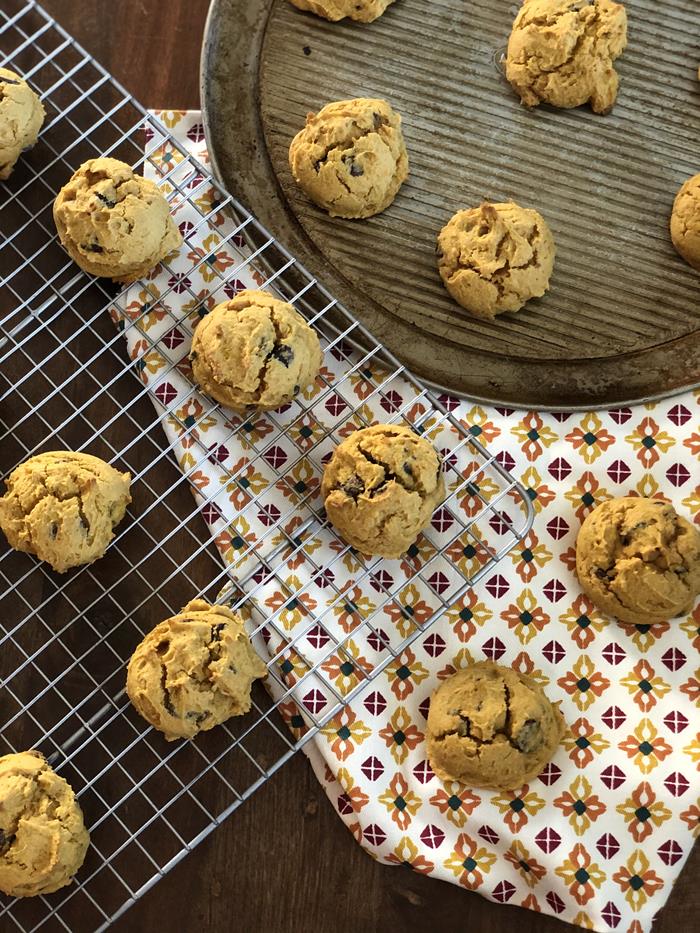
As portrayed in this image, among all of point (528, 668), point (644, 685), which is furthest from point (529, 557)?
point (644, 685)

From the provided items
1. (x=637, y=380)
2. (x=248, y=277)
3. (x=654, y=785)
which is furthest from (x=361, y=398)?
(x=654, y=785)

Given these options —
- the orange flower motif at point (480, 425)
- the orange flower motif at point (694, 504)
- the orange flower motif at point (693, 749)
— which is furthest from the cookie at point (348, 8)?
the orange flower motif at point (693, 749)

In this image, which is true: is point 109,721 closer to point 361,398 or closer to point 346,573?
point 346,573

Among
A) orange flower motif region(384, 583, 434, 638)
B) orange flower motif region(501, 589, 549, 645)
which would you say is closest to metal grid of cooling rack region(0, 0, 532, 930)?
orange flower motif region(384, 583, 434, 638)

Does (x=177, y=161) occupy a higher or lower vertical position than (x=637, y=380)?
higher

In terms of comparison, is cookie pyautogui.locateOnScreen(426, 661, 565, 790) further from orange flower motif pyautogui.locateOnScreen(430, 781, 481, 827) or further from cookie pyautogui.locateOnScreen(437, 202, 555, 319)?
cookie pyautogui.locateOnScreen(437, 202, 555, 319)
